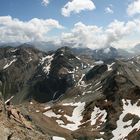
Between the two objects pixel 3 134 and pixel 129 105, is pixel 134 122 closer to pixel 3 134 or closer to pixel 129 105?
pixel 129 105

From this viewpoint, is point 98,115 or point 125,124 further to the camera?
point 98,115

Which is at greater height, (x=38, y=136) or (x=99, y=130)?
(x=38, y=136)

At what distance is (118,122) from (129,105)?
727 inches

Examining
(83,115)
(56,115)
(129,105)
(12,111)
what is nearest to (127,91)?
(129,105)

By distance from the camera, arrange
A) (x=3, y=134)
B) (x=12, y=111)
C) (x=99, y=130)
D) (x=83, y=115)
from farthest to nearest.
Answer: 1. (x=83, y=115)
2. (x=99, y=130)
3. (x=12, y=111)
4. (x=3, y=134)

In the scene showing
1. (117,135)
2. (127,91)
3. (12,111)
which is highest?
(12,111)

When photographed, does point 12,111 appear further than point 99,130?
No

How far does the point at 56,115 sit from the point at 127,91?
44220 mm

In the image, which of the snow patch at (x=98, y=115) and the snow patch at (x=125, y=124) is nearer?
the snow patch at (x=125, y=124)

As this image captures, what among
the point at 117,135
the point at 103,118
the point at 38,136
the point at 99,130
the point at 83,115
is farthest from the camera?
the point at 83,115

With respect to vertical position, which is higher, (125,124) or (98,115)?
(98,115)

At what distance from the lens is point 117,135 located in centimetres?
15400

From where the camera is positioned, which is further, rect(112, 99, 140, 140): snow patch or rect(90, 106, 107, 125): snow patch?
rect(90, 106, 107, 125): snow patch

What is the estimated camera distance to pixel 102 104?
652ft
